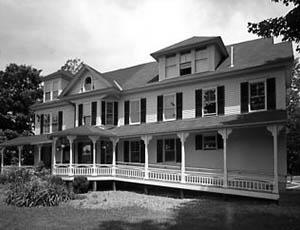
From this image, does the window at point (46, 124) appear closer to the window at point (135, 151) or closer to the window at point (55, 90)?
the window at point (55, 90)

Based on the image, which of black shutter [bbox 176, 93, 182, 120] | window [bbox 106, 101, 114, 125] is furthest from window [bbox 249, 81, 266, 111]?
window [bbox 106, 101, 114, 125]

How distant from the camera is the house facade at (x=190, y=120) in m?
17.8

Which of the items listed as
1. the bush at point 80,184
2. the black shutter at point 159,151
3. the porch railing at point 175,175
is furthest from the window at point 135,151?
the bush at point 80,184

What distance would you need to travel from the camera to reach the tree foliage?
3972 cm

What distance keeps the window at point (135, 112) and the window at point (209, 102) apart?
524cm

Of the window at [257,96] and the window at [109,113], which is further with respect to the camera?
the window at [109,113]

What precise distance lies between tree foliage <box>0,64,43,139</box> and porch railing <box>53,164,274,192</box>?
18.6 meters

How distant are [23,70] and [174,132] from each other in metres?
28.7

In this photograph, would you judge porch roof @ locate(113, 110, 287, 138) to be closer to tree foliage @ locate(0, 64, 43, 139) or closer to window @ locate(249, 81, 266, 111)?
window @ locate(249, 81, 266, 111)

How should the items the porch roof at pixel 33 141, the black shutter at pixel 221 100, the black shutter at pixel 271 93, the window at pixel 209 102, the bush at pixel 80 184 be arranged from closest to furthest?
1. the black shutter at pixel 271 93
2. the black shutter at pixel 221 100
3. the bush at pixel 80 184
4. the window at pixel 209 102
5. the porch roof at pixel 33 141

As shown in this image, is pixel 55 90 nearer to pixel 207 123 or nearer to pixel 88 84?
pixel 88 84

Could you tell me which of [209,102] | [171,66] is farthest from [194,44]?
[209,102]

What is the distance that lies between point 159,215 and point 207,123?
25.1 ft

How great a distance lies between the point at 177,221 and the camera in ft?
37.4
